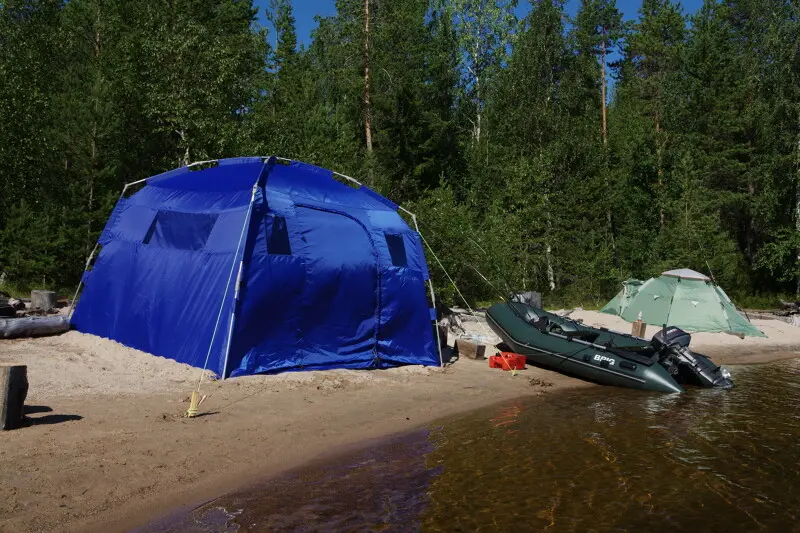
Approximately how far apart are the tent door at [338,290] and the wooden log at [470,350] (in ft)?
8.54

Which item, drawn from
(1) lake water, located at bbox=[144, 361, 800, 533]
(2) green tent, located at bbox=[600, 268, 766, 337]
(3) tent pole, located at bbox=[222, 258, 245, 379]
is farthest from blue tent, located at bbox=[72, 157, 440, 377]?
(2) green tent, located at bbox=[600, 268, 766, 337]

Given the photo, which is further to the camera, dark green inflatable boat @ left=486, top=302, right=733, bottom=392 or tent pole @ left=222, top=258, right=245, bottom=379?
dark green inflatable boat @ left=486, top=302, right=733, bottom=392

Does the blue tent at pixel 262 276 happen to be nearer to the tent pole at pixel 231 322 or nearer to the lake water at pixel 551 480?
the tent pole at pixel 231 322

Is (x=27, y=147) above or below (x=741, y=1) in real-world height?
below

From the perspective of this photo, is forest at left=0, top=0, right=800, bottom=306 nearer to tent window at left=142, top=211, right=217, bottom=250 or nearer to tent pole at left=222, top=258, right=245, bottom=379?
tent window at left=142, top=211, right=217, bottom=250

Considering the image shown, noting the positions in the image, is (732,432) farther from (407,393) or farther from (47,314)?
(47,314)

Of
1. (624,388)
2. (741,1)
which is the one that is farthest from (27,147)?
(741,1)

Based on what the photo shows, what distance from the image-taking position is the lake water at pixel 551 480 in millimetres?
5637

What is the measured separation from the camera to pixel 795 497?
6.48 m

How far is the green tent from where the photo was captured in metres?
18.7

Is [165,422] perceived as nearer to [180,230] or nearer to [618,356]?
[180,230]

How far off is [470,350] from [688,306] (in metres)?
9.39

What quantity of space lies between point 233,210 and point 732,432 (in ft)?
25.7

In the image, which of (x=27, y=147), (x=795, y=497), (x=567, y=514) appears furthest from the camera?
(x=27, y=147)
